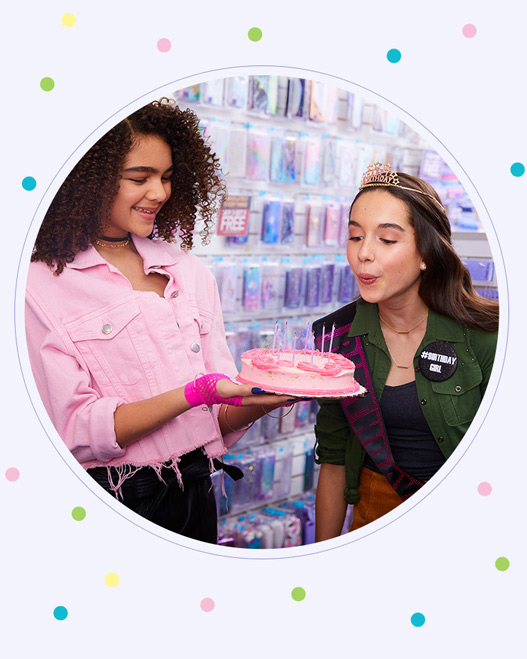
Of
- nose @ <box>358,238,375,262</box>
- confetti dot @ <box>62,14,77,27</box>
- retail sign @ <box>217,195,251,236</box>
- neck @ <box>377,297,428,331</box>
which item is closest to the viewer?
confetti dot @ <box>62,14,77,27</box>

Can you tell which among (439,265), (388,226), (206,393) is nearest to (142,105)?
(206,393)

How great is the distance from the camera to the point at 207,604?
1316 mm

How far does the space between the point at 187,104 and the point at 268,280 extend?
0.85 meters

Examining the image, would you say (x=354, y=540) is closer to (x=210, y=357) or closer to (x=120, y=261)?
(x=210, y=357)

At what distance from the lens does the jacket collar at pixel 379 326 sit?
5.79 feet

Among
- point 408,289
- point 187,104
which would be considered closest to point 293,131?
point 187,104

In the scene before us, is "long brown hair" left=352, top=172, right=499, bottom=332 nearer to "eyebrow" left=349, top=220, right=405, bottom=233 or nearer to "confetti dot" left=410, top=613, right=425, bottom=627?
"eyebrow" left=349, top=220, right=405, bottom=233

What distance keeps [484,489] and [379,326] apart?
0.61 metres

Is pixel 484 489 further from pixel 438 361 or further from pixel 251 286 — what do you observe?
pixel 251 286

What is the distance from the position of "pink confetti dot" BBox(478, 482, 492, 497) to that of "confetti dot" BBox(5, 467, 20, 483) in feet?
2.71

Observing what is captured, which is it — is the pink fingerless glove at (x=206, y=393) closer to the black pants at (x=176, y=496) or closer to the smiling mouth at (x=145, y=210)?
the black pants at (x=176, y=496)

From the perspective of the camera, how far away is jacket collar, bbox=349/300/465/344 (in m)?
1.76

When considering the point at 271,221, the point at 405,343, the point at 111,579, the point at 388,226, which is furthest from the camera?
the point at 271,221

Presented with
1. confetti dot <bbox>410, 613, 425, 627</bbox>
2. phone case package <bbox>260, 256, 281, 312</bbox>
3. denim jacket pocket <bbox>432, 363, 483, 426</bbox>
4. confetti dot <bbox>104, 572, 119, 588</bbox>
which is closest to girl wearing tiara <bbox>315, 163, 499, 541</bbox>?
denim jacket pocket <bbox>432, 363, 483, 426</bbox>
